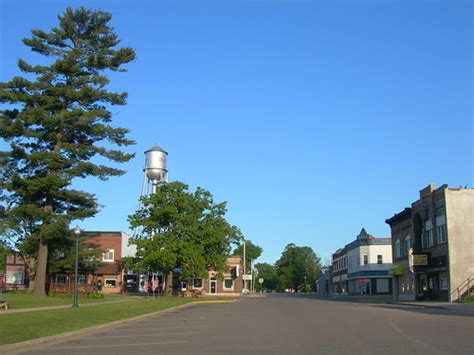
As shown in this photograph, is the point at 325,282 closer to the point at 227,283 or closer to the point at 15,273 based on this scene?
the point at 227,283

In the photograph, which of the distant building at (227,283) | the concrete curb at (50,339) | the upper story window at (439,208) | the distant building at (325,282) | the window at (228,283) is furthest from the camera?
the distant building at (325,282)

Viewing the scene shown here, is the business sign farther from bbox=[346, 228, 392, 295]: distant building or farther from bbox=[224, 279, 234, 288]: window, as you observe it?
bbox=[224, 279, 234, 288]: window

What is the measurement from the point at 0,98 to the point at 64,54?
5.90 meters

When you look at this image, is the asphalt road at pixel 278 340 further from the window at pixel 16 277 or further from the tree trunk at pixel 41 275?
the window at pixel 16 277

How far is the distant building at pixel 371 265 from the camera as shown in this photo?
87.1 m

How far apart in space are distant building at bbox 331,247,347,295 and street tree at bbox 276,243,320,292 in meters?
43.2

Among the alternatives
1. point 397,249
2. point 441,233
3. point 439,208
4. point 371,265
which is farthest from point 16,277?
point 371,265

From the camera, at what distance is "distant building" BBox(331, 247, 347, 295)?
102 metres

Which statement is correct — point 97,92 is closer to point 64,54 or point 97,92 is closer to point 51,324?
point 64,54

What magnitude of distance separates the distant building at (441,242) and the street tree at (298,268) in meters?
102

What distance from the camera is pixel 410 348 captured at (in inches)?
527

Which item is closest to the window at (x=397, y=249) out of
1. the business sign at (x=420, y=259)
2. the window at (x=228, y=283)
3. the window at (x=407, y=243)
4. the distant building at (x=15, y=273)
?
the window at (x=407, y=243)

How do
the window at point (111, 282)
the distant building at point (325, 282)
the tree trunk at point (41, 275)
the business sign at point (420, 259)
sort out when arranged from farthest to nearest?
the distant building at point (325, 282)
the window at point (111, 282)
the business sign at point (420, 259)
the tree trunk at point (41, 275)

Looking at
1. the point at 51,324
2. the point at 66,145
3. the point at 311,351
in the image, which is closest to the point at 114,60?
the point at 66,145
